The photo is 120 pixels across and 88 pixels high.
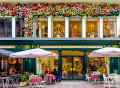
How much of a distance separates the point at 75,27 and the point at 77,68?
404 cm

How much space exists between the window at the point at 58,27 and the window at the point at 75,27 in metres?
0.78

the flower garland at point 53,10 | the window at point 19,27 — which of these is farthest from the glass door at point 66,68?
the window at point 19,27

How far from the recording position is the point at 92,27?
50.4ft

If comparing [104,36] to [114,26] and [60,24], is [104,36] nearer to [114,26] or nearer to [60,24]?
[114,26]

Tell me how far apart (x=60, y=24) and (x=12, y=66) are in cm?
622

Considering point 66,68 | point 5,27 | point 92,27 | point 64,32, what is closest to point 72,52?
point 66,68

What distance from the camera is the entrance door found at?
50.4 feet

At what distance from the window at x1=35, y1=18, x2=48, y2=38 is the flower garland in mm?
548

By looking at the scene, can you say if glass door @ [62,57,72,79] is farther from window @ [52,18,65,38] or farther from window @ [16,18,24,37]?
window @ [16,18,24,37]

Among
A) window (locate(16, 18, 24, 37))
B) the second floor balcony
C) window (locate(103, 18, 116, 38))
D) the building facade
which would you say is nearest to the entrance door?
the building facade

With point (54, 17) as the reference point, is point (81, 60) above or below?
below

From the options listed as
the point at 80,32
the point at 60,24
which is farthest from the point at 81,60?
the point at 60,24

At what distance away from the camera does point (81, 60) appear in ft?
50.6

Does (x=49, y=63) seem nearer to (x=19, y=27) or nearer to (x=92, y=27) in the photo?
(x=19, y=27)
